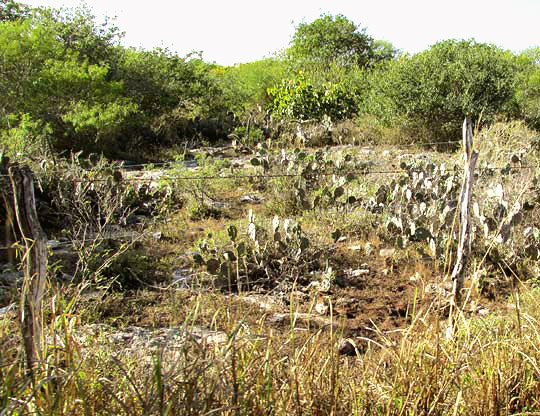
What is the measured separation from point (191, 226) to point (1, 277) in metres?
2.19

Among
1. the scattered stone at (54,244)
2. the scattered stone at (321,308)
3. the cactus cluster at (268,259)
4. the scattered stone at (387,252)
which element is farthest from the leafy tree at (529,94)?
the scattered stone at (54,244)

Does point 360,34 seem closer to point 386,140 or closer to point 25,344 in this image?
point 386,140

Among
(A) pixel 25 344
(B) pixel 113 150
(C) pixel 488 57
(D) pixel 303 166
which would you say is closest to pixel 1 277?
(A) pixel 25 344

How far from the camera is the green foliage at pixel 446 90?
11375 millimetres

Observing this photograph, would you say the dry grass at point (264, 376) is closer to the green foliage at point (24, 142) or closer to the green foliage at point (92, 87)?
the green foliage at point (24, 142)

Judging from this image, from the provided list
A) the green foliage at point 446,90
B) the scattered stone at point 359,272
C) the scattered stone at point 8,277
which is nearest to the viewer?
the scattered stone at point 8,277

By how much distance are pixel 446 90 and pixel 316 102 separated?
3.03 meters

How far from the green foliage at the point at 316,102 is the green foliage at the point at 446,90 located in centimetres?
167

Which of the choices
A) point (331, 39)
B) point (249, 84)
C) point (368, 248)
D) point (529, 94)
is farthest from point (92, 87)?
point (331, 39)

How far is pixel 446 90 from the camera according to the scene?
11.6 m

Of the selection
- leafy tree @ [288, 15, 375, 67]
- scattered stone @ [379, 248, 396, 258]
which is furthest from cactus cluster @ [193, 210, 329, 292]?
leafy tree @ [288, 15, 375, 67]

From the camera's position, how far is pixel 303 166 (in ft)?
25.0

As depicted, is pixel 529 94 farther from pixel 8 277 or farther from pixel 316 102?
pixel 8 277

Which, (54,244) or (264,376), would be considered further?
(54,244)
